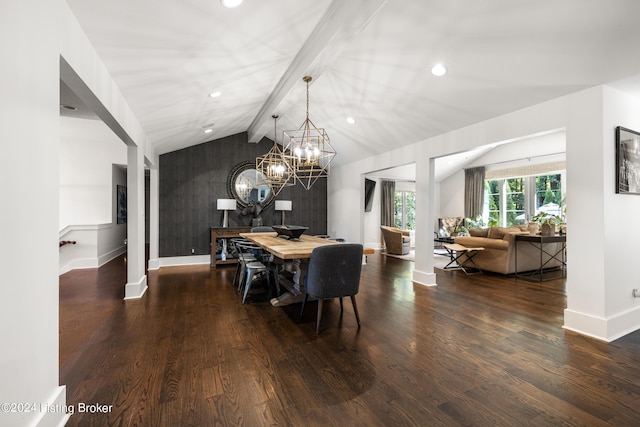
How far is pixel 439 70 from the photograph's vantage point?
309 centimetres

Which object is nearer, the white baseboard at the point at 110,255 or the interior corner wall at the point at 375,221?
the white baseboard at the point at 110,255

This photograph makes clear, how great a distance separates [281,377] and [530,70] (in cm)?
340

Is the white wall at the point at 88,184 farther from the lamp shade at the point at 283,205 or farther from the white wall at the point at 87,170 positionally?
the lamp shade at the point at 283,205

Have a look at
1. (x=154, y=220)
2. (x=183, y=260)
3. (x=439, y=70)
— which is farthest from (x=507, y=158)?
(x=154, y=220)

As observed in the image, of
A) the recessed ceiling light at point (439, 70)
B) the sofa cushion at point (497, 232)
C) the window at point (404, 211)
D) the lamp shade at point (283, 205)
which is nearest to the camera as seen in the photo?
the recessed ceiling light at point (439, 70)

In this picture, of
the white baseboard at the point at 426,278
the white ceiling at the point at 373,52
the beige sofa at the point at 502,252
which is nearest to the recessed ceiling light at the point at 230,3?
the white ceiling at the point at 373,52

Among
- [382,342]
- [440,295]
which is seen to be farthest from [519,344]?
[440,295]

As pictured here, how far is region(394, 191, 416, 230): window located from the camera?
10.1 meters

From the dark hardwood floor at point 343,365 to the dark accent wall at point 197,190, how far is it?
261 cm

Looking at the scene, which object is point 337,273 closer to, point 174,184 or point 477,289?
point 477,289

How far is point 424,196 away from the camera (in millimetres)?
4668

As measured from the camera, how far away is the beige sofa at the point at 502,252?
5.28 metres

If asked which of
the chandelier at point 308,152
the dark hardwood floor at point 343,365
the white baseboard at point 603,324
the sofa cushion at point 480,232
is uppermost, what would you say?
the chandelier at point 308,152

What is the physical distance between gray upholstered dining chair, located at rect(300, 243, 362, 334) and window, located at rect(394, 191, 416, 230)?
736 centimetres
